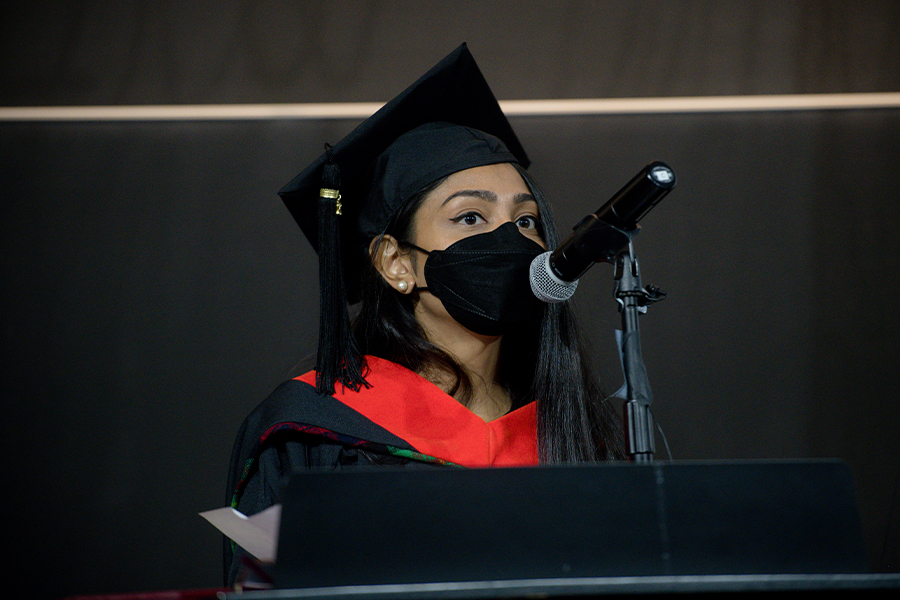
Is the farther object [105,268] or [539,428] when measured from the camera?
[105,268]

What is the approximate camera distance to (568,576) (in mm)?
752

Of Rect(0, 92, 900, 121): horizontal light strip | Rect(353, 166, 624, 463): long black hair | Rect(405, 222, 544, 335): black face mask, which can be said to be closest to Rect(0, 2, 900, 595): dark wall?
Rect(0, 92, 900, 121): horizontal light strip

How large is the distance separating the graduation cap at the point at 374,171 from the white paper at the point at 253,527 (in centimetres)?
82

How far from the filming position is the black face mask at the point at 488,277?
5.79ft

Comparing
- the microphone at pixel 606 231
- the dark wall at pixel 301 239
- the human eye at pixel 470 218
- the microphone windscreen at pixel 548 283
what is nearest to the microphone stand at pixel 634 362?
the microphone at pixel 606 231

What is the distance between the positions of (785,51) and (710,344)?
1.31 metres

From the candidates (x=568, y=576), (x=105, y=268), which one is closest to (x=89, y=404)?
(x=105, y=268)

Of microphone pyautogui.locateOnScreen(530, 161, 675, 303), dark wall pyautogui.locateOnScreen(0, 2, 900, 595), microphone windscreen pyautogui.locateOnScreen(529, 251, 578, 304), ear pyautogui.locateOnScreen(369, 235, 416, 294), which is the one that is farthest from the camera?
dark wall pyautogui.locateOnScreen(0, 2, 900, 595)

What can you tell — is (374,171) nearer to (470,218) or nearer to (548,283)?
(470,218)

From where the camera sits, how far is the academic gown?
1.65m

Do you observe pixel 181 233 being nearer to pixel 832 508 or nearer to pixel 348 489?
pixel 348 489

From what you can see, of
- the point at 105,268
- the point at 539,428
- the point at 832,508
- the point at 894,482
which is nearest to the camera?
the point at 832,508

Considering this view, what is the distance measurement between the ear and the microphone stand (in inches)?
35.0

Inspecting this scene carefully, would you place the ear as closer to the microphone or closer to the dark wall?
the microphone
